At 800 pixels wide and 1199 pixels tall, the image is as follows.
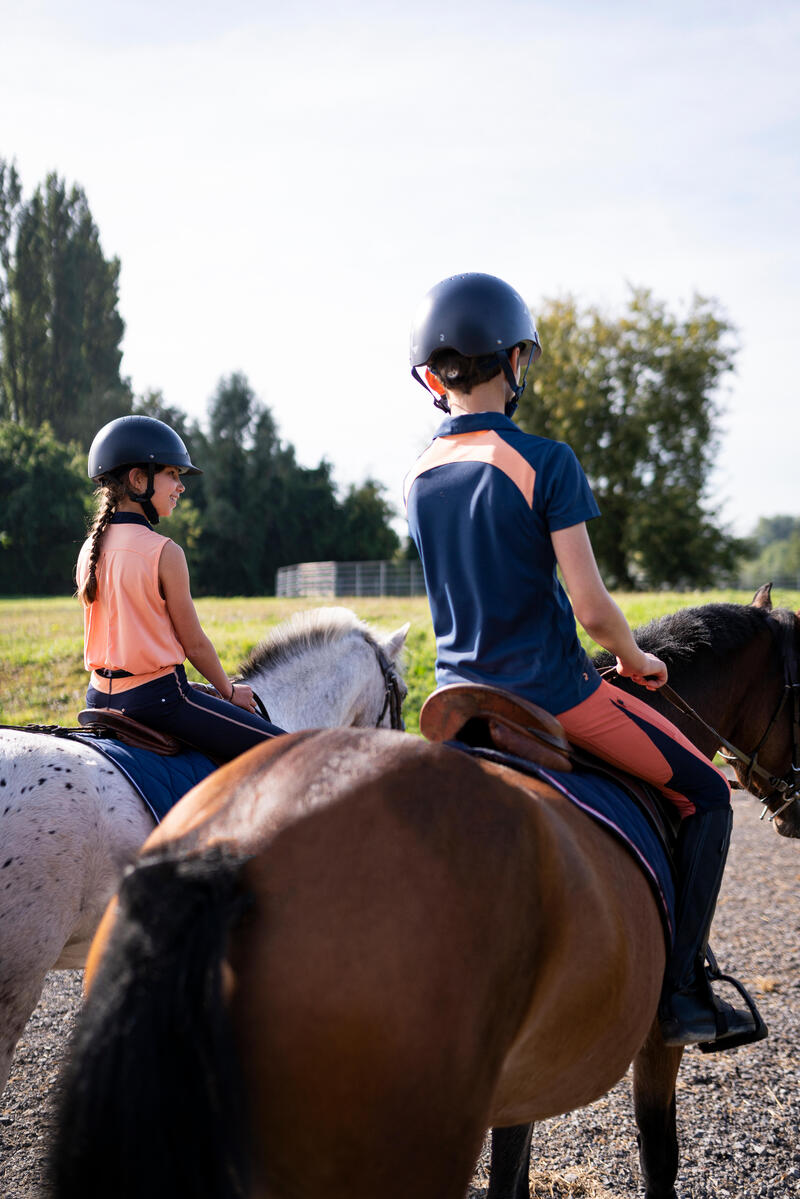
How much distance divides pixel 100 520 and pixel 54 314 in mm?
50897

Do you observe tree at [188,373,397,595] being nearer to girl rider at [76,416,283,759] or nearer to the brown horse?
girl rider at [76,416,283,759]

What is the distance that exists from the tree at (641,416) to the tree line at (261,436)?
0.07 meters

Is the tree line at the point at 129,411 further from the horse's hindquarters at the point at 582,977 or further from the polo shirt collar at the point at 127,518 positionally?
the horse's hindquarters at the point at 582,977

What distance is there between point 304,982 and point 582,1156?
9.64 ft

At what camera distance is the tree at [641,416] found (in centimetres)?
3784

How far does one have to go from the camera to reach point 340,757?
5.49ft

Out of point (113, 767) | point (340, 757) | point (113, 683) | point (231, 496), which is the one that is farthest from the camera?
point (231, 496)

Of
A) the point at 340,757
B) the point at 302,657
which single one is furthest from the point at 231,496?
the point at 340,757

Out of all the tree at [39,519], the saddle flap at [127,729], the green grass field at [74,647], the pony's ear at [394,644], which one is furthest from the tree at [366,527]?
the saddle flap at [127,729]

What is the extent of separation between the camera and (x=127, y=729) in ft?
11.7

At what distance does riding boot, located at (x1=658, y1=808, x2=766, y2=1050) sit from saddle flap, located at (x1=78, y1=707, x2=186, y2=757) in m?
2.13

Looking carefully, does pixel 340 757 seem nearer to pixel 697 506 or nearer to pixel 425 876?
pixel 425 876

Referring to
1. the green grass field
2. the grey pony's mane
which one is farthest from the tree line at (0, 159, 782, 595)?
the grey pony's mane

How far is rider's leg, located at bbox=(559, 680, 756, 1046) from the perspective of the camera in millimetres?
2439
